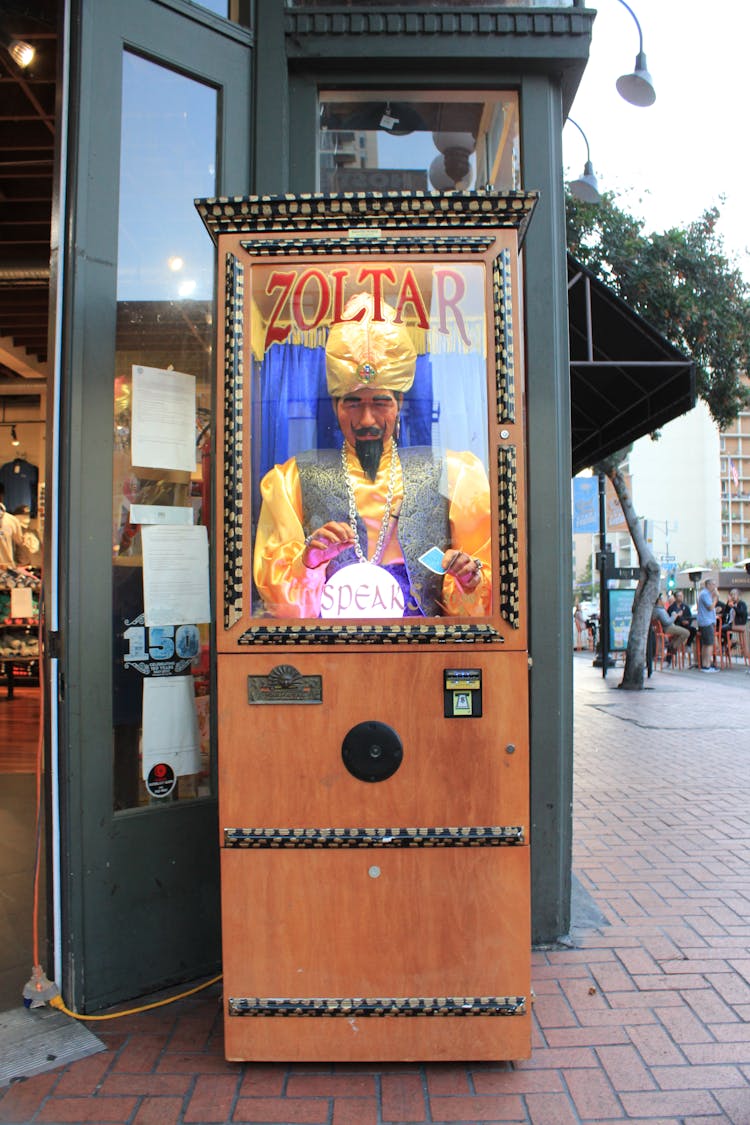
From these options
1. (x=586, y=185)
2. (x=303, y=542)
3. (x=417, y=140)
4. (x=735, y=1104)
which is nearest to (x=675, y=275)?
(x=586, y=185)

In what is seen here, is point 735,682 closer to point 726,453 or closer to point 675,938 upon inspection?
point 675,938

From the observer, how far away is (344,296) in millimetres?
2742

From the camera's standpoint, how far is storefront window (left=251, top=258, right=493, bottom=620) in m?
2.67

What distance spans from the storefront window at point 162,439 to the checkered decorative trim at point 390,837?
836 millimetres

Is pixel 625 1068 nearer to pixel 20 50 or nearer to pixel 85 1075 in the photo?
pixel 85 1075

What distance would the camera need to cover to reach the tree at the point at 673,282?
11914mm

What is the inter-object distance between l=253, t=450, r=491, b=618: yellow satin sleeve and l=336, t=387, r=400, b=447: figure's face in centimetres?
24

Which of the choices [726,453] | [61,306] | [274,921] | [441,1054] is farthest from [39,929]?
[726,453]

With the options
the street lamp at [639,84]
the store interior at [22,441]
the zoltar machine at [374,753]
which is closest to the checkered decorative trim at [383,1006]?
the zoltar machine at [374,753]

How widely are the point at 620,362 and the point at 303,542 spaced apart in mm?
4293

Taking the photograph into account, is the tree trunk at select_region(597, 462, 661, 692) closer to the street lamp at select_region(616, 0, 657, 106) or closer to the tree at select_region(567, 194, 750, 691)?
the tree at select_region(567, 194, 750, 691)

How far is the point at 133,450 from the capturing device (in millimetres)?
3193

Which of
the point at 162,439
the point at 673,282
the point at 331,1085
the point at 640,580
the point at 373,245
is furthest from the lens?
the point at 640,580

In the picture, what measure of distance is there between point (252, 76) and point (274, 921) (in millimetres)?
3399
